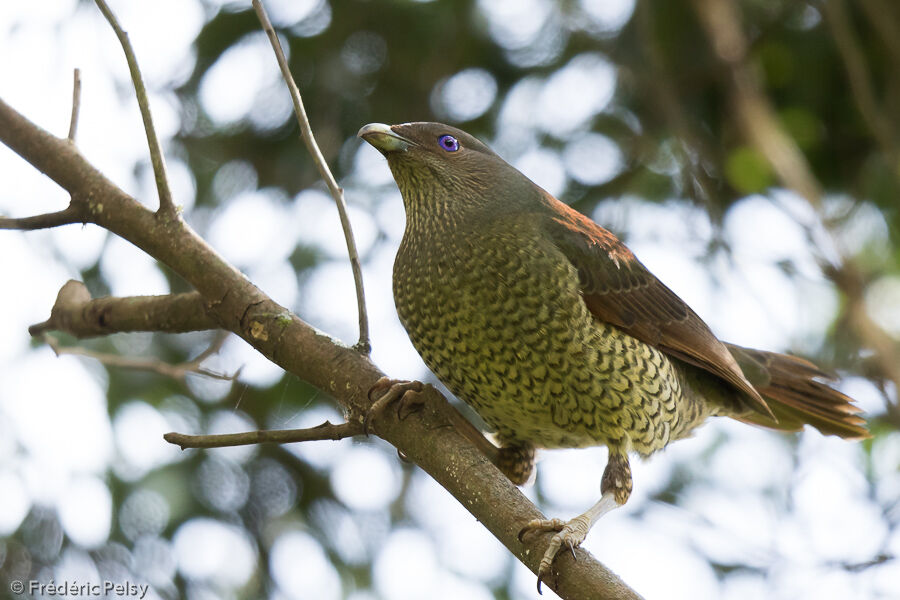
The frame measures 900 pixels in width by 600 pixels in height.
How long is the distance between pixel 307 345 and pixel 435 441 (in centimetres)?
44

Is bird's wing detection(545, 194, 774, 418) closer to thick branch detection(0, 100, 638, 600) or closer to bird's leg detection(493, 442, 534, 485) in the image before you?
bird's leg detection(493, 442, 534, 485)

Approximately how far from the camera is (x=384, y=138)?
3041 mm

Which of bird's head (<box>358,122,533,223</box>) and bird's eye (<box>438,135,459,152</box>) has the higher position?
bird's eye (<box>438,135,459,152</box>)

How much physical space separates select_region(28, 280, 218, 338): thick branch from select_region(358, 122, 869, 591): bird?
68cm

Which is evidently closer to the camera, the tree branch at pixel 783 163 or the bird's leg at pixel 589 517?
the bird's leg at pixel 589 517

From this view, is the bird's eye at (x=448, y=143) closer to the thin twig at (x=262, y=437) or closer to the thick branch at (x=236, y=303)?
the thick branch at (x=236, y=303)

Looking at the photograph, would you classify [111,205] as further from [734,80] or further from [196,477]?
[734,80]

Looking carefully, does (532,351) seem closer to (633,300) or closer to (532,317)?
(532,317)

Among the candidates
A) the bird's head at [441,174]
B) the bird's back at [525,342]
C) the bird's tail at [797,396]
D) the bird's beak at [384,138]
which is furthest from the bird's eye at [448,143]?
the bird's tail at [797,396]

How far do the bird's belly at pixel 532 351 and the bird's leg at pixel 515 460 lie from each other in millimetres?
206

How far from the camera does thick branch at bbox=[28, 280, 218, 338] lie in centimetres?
270

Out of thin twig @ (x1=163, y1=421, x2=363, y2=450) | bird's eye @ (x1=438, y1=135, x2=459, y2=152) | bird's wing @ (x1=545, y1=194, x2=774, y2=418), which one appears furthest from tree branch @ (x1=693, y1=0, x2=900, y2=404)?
thin twig @ (x1=163, y1=421, x2=363, y2=450)

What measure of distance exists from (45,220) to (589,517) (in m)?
1.63

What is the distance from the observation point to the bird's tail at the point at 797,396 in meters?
3.54
